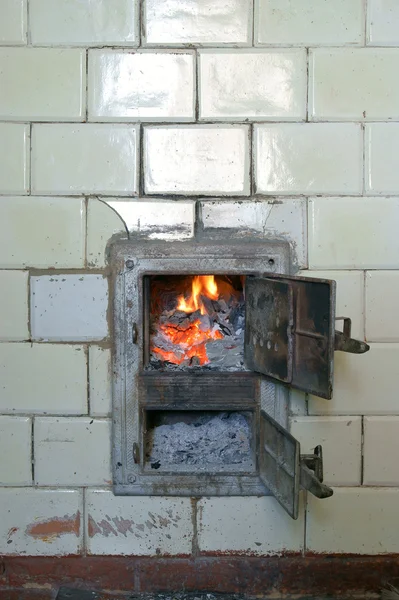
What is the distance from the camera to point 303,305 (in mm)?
1751

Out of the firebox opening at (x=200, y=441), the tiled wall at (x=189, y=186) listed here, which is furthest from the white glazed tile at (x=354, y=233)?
the firebox opening at (x=200, y=441)

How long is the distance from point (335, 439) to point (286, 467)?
0.29 meters

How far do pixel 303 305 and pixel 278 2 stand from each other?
107cm

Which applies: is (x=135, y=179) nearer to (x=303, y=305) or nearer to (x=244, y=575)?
(x=303, y=305)

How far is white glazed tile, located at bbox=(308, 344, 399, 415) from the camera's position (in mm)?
1988

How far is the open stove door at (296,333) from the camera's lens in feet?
5.48

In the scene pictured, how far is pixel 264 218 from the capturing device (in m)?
1.98

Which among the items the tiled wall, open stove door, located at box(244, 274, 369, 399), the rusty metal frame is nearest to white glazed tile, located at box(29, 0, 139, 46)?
the tiled wall

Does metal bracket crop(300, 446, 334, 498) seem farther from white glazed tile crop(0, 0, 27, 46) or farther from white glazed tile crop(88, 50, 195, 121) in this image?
white glazed tile crop(0, 0, 27, 46)

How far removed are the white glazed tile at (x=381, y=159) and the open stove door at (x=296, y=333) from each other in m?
0.51

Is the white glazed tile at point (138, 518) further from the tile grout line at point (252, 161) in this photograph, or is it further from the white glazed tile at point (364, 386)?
the tile grout line at point (252, 161)

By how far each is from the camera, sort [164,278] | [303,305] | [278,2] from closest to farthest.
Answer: [303,305] < [278,2] < [164,278]

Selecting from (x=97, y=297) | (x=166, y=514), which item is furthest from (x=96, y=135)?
(x=166, y=514)

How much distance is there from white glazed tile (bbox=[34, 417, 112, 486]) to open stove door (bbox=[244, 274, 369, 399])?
2.04 feet
